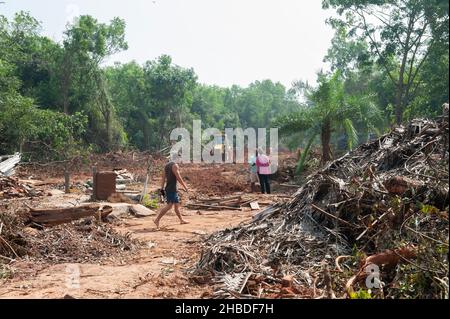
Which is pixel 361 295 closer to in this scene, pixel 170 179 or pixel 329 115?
pixel 170 179

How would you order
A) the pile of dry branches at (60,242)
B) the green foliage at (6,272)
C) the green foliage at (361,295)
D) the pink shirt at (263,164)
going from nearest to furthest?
the green foliage at (361,295) → the green foliage at (6,272) → the pile of dry branches at (60,242) → the pink shirt at (263,164)

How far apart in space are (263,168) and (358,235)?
8.69 m

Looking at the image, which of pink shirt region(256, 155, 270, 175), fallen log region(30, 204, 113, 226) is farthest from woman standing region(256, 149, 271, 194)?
fallen log region(30, 204, 113, 226)

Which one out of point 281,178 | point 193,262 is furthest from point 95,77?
point 193,262

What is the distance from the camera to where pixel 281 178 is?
59.5 feet

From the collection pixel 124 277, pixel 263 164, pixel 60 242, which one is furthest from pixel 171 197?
pixel 263 164

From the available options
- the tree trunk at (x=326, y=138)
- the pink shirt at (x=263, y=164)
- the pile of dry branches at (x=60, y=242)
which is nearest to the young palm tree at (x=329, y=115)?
the tree trunk at (x=326, y=138)

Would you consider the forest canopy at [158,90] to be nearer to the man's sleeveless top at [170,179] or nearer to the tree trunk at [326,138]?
the tree trunk at [326,138]

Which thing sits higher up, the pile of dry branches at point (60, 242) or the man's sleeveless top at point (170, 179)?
the man's sleeveless top at point (170, 179)

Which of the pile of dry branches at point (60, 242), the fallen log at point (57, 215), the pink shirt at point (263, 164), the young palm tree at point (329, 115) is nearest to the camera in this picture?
the pile of dry branches at point (60, 242)

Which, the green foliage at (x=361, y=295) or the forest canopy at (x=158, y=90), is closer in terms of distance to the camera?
the green foliage at (x=361, y=295)

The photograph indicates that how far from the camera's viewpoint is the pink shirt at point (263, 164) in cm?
1366
